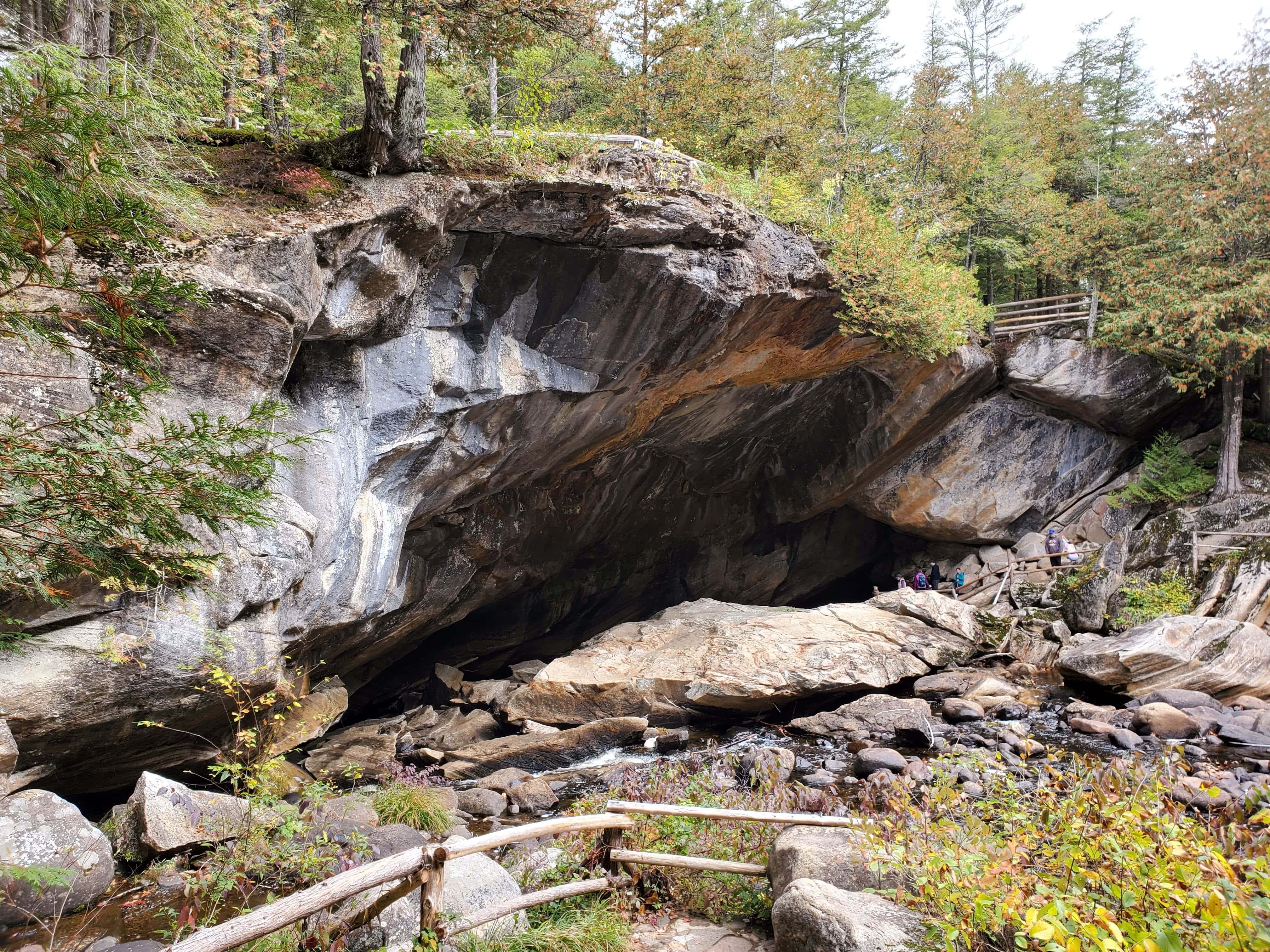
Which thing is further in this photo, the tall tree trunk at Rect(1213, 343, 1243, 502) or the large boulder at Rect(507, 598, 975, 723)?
the tall tree trunk at Rect(1213, 343, 1243, 502)

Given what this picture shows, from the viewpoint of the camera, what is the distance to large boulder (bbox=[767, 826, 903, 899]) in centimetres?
440

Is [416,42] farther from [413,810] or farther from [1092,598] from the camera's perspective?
[1092,598]

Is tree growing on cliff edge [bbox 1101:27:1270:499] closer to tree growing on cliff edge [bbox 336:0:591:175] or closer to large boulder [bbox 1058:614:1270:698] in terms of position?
large boulder [bbox 1058:614:1270:698]

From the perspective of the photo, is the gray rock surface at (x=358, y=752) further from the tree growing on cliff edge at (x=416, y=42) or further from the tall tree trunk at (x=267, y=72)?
the tall tree trunk at (x=267, y=72)

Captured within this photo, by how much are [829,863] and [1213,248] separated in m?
18.1

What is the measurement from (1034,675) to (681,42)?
1503cm

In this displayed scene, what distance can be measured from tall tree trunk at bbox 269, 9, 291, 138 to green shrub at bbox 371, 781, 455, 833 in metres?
8.07

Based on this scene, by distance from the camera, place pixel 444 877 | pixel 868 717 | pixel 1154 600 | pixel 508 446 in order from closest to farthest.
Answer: pixel 444 877
pixel 868 717
pixel 508 446
pixel 1154 600

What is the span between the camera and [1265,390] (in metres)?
17.9

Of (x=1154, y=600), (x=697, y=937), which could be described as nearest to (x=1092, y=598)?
(x=1154, y=600)

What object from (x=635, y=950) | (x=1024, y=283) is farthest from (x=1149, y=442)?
(x=635, y=950)

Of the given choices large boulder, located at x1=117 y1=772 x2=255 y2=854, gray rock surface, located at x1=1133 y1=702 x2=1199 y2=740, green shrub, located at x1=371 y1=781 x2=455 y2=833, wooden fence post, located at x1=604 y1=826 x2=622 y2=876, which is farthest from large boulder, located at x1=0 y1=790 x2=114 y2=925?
gray rock surface, located at x1=1133 y1=702 x2=1199 y2=740

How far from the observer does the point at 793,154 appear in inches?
645

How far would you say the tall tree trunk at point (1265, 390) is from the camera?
58.0 ft
